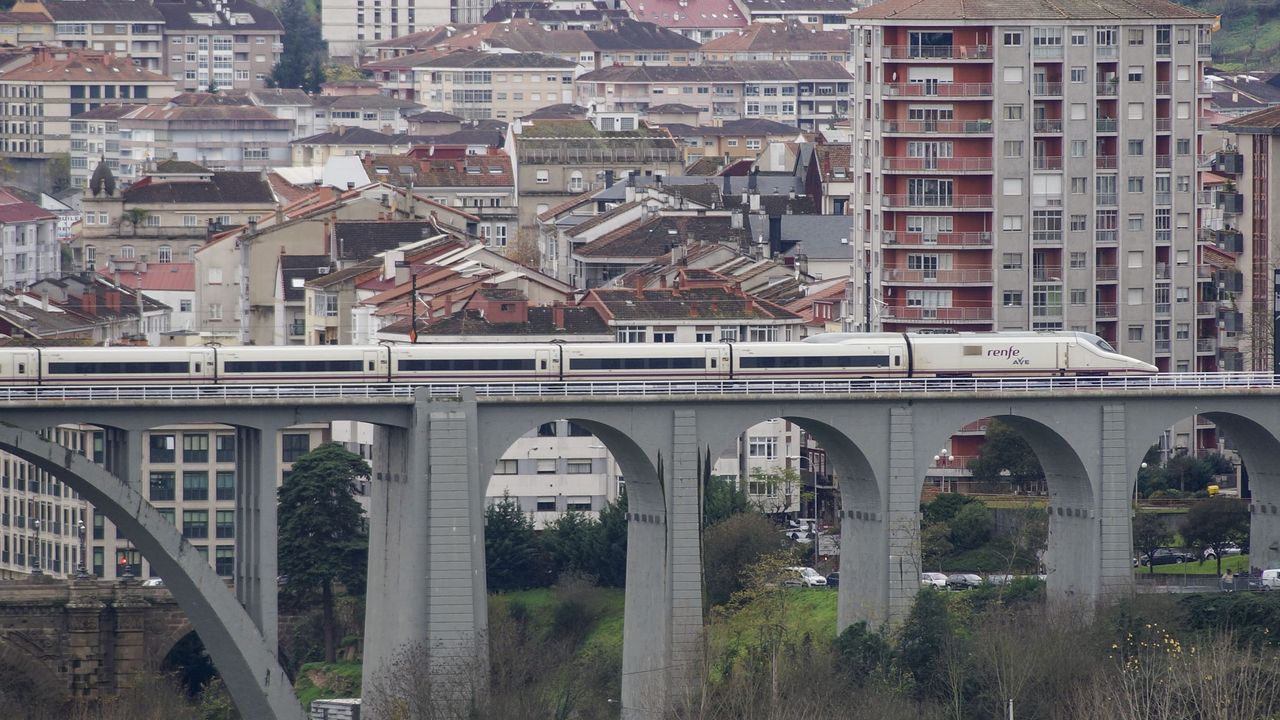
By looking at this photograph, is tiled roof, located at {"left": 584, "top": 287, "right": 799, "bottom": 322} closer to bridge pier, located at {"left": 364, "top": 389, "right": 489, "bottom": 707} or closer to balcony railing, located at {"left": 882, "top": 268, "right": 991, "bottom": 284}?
balcony railing, located at {"left": 882, "top": 268, "right": 991, "bottom": 284}

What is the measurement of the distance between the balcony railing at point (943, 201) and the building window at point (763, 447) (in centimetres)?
1144

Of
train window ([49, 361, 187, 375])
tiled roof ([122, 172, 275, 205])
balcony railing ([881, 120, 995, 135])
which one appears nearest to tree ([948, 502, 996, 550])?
balcony railing ([881, 120, 995, 135])

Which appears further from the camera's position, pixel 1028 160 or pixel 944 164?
pixel 1028 160

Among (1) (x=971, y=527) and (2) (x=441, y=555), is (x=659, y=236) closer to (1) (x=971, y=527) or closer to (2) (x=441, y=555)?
(1) (x=971, y=527)

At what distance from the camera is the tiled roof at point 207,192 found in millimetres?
190375

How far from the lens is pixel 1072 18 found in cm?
11788

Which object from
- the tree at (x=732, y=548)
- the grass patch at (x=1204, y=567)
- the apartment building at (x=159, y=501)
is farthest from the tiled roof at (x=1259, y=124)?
the apartment building at (x=159, y=501)

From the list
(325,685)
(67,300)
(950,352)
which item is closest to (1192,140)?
(950,352)

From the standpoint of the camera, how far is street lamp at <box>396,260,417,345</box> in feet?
384

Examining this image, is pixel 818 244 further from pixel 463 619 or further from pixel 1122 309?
pixel 463 619

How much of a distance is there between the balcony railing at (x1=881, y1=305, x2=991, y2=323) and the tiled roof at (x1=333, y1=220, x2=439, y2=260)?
3623 cm

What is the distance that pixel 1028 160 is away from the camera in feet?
388

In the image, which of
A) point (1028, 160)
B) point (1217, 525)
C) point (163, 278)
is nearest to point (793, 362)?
point (1217, 525)

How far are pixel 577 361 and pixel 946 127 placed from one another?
28331 millimetres
